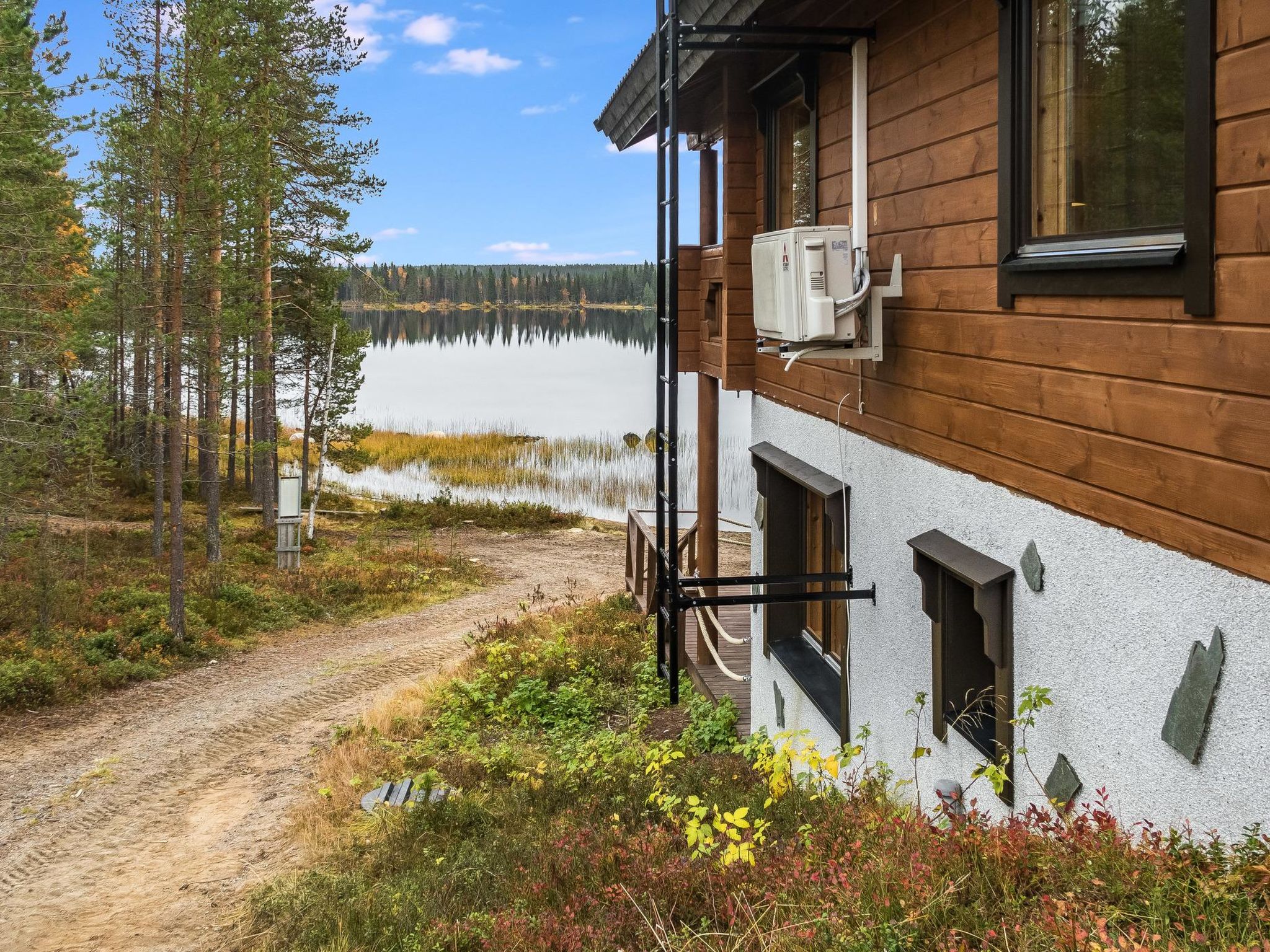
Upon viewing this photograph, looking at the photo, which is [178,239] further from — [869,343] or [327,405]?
[869,343]

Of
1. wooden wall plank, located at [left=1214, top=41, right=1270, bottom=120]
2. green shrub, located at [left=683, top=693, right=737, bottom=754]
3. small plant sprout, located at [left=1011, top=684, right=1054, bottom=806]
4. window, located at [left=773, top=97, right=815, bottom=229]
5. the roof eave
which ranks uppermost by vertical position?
the roof eave

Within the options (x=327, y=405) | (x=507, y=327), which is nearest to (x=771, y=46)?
(x=327, y=405)

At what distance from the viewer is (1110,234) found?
145 inches

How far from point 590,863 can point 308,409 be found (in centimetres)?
2507

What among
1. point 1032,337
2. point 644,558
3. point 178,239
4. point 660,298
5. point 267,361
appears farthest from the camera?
point 267,361

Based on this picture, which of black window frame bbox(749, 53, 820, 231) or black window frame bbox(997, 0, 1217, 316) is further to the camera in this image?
black window frame bbox(749, 53, 820, 231)

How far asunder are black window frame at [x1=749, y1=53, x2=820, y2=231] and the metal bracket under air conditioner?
1.56 m

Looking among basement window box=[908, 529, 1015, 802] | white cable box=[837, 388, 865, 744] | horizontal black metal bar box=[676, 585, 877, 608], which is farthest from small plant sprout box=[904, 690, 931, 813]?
white cable box=[837, 388, 865, 744]

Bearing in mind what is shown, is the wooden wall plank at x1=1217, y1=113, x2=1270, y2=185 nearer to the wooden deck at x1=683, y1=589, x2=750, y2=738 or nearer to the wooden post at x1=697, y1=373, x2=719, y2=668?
the wooden deck at x1=683, y1=589, x2=750, y2=738

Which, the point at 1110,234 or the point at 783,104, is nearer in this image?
the point at 1110,234

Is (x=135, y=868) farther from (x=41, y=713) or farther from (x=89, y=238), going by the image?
(x=89, y=238)

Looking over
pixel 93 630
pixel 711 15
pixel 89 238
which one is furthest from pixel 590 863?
pixel 89 238

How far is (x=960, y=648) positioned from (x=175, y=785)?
9503 millimetres

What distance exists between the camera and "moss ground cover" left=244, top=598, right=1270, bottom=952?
3.02 metres
